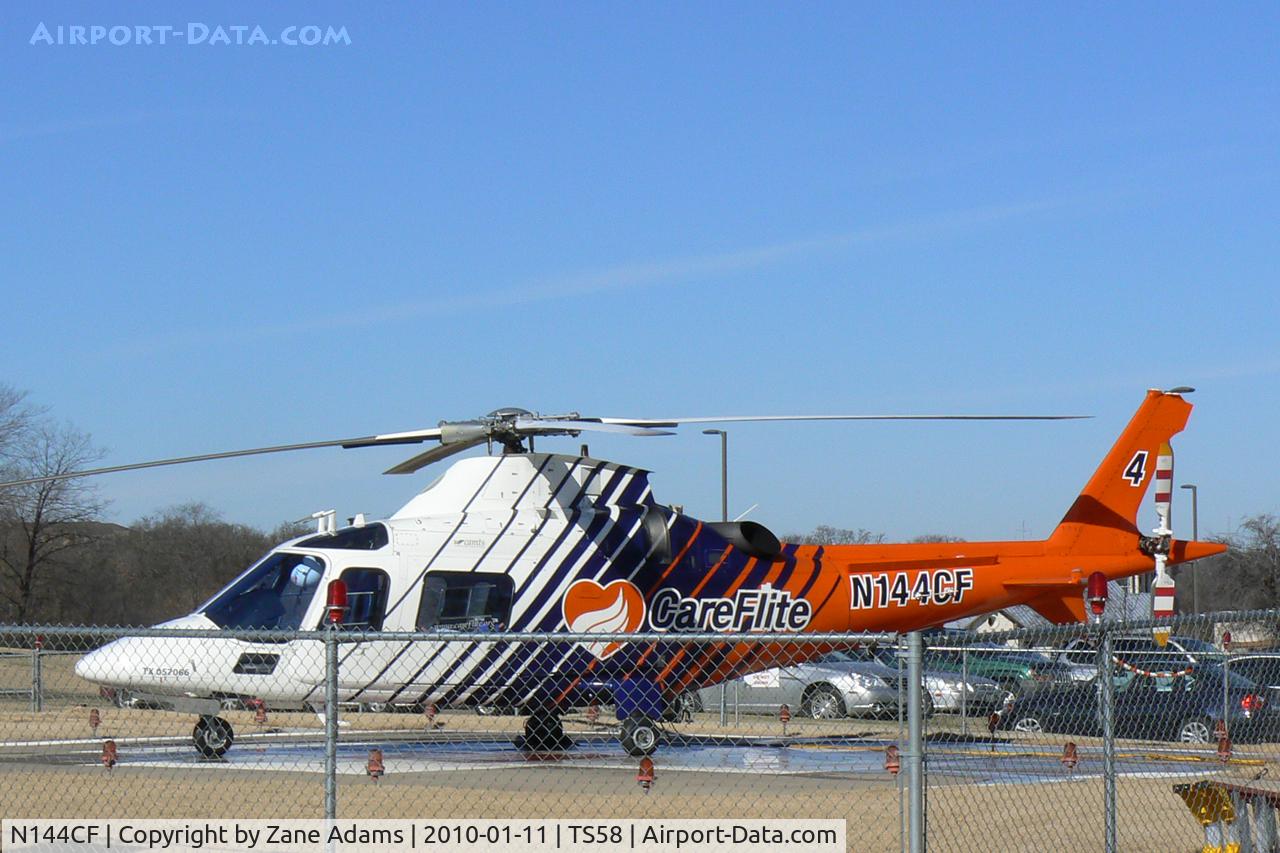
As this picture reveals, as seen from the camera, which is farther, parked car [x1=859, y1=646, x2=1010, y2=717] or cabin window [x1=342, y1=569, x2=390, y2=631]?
parked car [x1=859, y1=646, x2=1010, y2=717]

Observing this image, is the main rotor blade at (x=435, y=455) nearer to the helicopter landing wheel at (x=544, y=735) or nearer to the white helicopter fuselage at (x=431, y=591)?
the white helicopter fuselage at (x=431, y=591)

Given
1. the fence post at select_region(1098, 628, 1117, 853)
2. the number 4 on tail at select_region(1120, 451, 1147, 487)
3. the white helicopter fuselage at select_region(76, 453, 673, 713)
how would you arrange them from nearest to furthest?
the fence post at select_region(1098, 628, 1117, 853) → the white helicopter fuselage at select_region(76, 453, 673, 713) → the number 4 on tail at select_region(1120, 451, 1147, 487)

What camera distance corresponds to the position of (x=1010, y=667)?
63.8 feet

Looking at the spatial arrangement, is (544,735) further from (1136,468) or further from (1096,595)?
(1136,468)

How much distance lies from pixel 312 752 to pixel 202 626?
244cm

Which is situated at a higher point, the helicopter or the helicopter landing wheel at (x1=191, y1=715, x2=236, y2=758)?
the helicopter

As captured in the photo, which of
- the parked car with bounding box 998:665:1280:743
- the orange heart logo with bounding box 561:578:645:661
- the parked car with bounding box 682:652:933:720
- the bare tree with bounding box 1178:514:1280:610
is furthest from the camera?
the bare tree with bounding box 1178:514:1280:610

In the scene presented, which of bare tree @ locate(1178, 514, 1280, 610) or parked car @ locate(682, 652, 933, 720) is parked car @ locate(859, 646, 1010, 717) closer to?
Answer: parked car @ locate(682, 652, 933, 720)

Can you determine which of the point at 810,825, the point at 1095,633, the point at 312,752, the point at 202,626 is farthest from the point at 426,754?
the point at 1095,633

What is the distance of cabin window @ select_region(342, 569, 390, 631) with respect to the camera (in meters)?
15.1

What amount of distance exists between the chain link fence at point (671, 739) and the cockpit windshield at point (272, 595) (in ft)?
0.84

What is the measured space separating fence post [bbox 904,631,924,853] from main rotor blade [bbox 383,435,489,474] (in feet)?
30.2

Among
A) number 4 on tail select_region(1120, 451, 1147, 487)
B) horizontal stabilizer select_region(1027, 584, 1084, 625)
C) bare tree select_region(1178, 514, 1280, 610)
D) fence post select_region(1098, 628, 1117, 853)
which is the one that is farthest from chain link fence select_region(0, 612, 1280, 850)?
bare tree select_region(1178, 514, 1280, 610)

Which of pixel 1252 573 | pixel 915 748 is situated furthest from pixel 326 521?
pixel 1252 573
